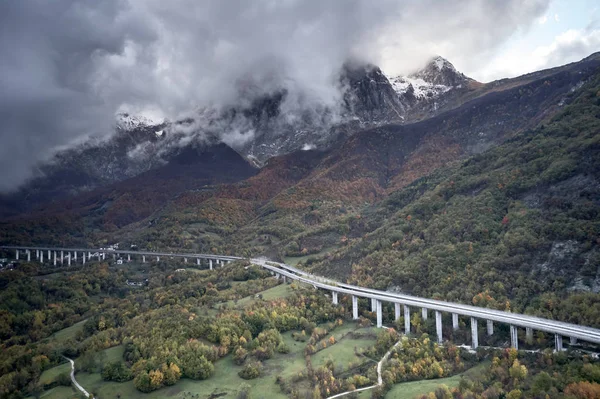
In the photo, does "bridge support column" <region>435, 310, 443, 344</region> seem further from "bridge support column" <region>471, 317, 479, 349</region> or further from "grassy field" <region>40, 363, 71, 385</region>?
"grassy field" <region>40, 363, 71, 385</region>

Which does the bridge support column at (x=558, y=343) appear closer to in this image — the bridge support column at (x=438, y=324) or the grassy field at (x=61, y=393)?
the bridge support column at (x=438, y=324)

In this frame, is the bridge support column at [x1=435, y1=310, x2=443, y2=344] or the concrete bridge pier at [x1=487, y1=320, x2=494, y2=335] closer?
the concrete bridge pier at [x1=487, y1=320, x2=494, y2=335]

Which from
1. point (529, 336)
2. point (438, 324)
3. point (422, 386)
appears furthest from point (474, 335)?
point (422, 386)

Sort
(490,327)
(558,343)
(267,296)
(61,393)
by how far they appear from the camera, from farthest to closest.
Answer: (267,296), (490,327), (61,393), (558,343)

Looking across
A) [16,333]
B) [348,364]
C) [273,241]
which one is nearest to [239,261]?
[273,241]

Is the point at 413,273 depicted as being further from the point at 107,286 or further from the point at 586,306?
the point at 107,286

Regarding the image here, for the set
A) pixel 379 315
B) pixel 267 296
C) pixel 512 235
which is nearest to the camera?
pixel 379 315

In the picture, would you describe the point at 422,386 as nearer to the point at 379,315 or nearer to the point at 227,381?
the point at 379,315

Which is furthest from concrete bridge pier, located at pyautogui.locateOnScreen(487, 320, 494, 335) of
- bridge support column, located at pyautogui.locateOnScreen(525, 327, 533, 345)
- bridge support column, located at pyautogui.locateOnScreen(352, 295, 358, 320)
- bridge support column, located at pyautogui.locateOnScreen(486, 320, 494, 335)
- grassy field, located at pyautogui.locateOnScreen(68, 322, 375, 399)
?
bridge support column, located at pyautogui.locateOnScreen(352, 295, 358, 320)
